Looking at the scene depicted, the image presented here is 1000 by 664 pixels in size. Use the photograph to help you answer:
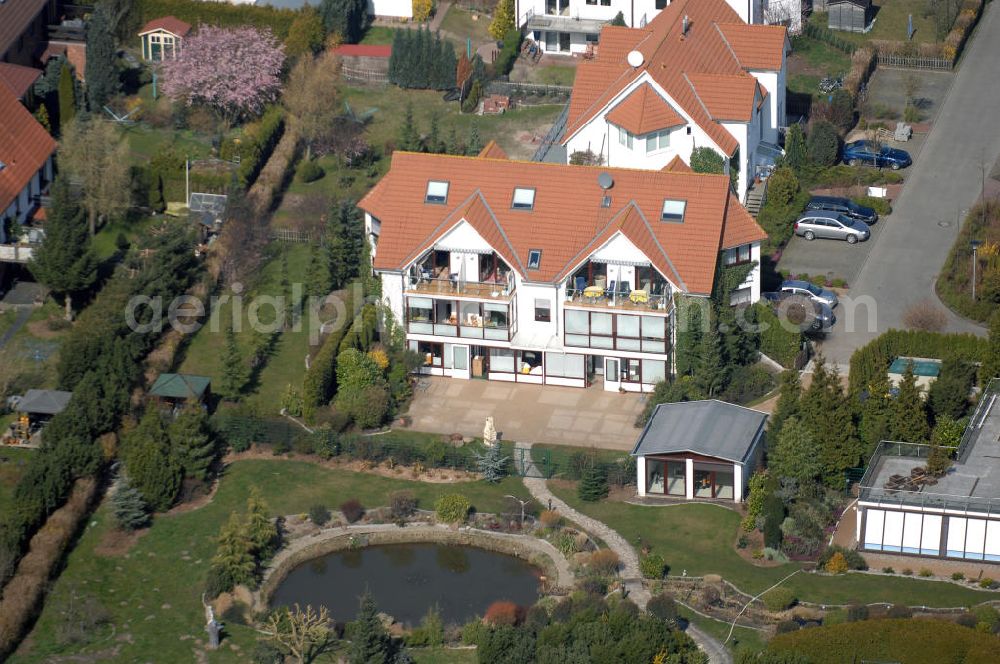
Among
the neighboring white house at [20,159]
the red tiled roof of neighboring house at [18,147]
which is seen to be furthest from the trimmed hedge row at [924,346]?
the red tiled roof of neighboring house at [18,147]

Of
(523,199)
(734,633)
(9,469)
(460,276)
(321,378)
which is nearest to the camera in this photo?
(734,633)

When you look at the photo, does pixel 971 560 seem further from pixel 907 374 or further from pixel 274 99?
pixel 274 99

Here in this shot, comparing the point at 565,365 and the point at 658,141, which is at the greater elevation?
the point at 658,141

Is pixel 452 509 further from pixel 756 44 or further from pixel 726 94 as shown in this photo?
pixel 756 44

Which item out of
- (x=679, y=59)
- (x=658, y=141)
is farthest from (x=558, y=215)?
(x=679, y=59)

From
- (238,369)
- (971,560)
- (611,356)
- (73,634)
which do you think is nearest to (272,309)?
(238,369)
